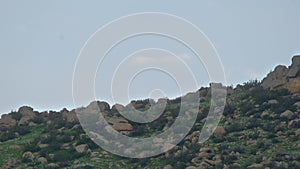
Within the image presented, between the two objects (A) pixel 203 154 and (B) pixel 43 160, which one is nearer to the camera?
(A) pixel 203 154

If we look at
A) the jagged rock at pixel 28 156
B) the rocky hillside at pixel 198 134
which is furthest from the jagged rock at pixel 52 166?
the jagged rock at pixel 28 156

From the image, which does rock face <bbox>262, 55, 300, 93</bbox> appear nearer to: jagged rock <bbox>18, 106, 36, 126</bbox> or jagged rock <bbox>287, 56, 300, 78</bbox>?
jagged rock <bbox>287, 56, 300, 78</bbox>

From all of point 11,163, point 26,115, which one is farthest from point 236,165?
point 26,115

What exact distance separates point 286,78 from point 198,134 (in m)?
9.19

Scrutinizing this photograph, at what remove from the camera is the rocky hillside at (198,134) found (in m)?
40.6

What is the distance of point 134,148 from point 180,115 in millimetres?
6534

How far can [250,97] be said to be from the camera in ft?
169

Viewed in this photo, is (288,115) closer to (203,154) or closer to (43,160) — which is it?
(203,154)

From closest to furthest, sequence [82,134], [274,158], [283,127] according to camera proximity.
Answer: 1. [274,158]
2. [283,127]
3. [82,134]

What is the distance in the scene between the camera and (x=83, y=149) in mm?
45000

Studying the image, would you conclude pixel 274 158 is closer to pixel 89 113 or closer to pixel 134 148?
pixel 134 148

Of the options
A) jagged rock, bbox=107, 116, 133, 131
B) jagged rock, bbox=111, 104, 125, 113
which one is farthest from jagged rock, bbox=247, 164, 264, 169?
jagged rock, bbox=111, 104, 125, 113

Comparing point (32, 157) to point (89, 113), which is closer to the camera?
point (32, 157)

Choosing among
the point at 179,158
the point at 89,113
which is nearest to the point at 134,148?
the point at 179,158
